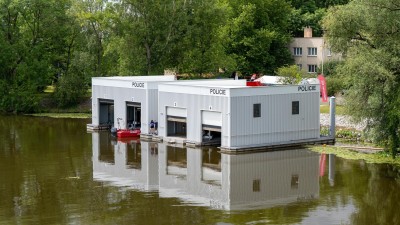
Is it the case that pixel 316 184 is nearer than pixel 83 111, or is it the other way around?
pixel 316 184

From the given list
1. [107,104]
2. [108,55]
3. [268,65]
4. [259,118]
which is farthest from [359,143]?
[268,65]

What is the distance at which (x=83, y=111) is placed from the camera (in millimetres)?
72438

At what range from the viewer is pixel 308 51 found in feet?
285

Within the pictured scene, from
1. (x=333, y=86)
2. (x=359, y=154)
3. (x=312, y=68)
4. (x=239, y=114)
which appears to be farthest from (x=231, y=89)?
(x=312, y=68)

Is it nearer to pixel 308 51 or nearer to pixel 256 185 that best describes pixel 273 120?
pixel 256 185

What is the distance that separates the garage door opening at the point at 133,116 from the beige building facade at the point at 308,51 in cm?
3467

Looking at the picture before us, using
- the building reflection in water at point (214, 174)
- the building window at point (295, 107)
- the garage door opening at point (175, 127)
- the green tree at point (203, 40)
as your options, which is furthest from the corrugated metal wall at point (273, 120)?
the green tree at point (203, 40)

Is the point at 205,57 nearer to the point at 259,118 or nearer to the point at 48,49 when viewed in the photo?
A: the point at 48,49

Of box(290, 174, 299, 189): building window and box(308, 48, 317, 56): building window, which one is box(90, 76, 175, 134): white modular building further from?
box(308, 48, 317, 56): building window

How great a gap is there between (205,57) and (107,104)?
16.4 meters

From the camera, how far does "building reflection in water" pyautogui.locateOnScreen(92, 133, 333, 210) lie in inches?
1332

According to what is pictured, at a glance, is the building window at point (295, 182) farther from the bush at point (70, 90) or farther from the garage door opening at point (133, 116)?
the bush at point (70, 90)

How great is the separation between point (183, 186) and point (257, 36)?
47.6m

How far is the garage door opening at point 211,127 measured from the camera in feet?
151
